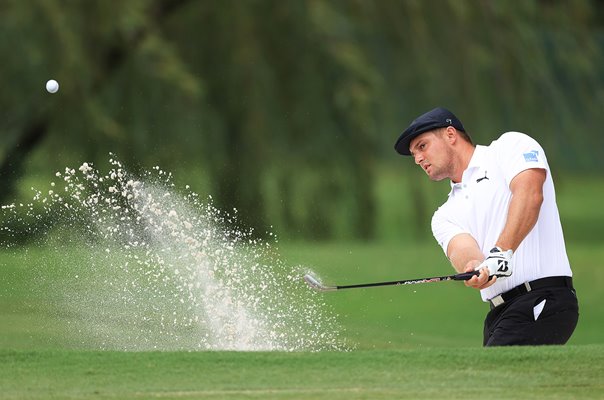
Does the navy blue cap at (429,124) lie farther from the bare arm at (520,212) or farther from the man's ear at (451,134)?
the bare arm at (520,212)

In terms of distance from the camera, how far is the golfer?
411 centimetres

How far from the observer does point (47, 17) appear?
799 cm

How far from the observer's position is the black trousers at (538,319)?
4172mm

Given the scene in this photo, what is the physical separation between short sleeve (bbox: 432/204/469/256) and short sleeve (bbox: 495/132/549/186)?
27cm

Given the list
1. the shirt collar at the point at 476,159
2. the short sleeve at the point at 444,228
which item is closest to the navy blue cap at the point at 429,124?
the shirt collar at the point at 476,159

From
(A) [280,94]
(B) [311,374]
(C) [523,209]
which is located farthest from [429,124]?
(A) [280,94]

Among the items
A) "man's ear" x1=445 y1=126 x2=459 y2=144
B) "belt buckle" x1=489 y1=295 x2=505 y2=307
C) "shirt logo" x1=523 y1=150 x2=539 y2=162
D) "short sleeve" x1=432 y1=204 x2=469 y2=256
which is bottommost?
"belt buckle" x1=489 y1=295 x2=505 y2=307

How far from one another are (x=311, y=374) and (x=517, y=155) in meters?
1.17

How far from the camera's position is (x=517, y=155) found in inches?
166

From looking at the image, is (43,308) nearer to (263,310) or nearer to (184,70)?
(263,310)

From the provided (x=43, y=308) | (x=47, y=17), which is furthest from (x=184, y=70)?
(x=43, y=308)

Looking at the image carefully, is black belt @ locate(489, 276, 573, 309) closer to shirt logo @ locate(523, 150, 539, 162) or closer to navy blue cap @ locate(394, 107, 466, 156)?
shirt logo @ locate(523, 150, 539, 162)

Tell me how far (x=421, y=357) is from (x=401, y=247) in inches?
433

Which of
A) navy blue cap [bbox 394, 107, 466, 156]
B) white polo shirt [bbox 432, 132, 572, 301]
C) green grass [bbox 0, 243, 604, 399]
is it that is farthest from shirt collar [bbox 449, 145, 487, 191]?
green grass [bbox 0, 243, 604, 399]
